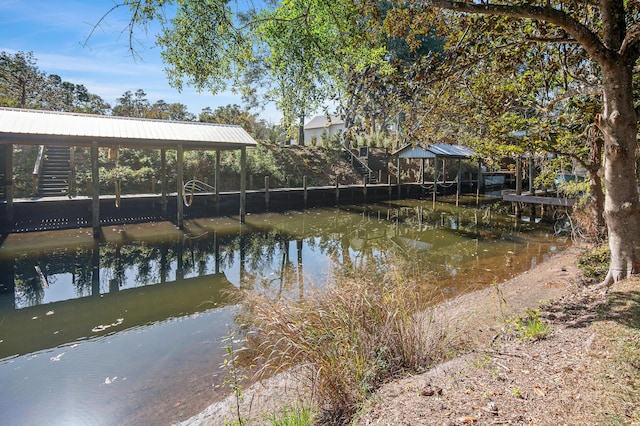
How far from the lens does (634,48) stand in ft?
13.8

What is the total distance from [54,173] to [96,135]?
742cm

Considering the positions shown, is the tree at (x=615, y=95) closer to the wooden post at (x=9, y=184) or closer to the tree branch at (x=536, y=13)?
the tree branch at (x=536, y=13)

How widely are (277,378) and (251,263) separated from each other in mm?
6034

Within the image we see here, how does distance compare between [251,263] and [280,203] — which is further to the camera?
[280,203]

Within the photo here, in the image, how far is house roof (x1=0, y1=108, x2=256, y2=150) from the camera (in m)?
11.8

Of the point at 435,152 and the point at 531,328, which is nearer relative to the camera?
the point at 531,328

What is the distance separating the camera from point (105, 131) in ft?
42.5

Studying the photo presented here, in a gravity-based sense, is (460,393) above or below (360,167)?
below

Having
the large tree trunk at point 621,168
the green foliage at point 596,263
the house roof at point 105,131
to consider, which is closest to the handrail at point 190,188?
the house roof at point 105,131

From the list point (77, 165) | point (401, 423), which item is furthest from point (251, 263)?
point (77, 165)

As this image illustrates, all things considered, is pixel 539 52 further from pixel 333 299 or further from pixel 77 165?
pixel 77 165

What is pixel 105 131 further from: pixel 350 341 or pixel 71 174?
pixel 350 341

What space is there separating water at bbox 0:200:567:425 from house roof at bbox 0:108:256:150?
10.4 ft

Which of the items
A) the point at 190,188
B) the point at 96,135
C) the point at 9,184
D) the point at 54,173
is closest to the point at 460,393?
the point at 96,135
